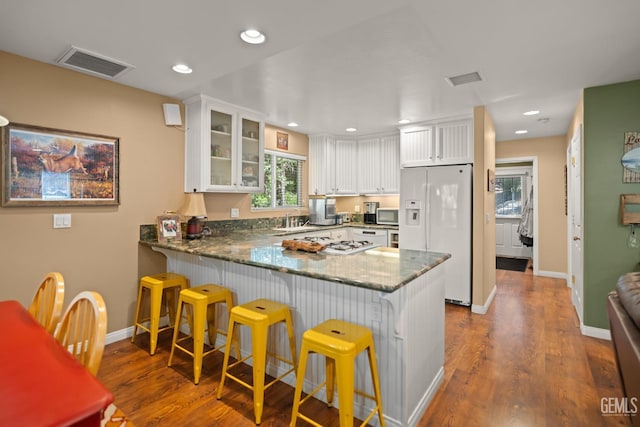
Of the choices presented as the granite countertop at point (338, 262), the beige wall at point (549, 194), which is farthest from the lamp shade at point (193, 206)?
the beige wall at point (549, 194)

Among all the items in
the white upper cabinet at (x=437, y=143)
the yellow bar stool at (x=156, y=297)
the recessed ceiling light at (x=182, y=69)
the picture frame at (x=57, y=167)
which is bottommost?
the yellow bar stool at (x=156, y=297)

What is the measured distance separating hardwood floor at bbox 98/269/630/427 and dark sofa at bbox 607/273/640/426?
614mm

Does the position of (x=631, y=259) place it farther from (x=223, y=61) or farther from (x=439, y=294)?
(x=223, y=61)

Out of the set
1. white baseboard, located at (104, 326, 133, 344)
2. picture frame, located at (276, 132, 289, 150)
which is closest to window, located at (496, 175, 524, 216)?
picture frame, located at (276, 132, 289, 150)

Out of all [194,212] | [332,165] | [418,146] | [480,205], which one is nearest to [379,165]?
[332,165]

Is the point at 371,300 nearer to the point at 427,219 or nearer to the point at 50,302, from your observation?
the point at 50,302

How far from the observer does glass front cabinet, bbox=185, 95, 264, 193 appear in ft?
11.2

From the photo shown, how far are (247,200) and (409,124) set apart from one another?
8.00ft

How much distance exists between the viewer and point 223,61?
8.30 feet

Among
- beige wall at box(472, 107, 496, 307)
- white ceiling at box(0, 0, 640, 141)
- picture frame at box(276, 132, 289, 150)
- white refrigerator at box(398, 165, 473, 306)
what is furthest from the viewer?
picture frame at box(276, 132, 289, 150)

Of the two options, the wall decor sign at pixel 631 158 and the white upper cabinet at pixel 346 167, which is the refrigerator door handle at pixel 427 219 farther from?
the wall decor sign at pixel 631 158

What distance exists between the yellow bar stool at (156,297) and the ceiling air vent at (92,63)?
5.87 ft

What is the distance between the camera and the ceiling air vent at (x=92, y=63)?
94.3 inches

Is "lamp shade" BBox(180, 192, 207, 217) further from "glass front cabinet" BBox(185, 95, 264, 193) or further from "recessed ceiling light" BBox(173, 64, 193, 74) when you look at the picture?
"recessed ceiling light" BBox(173, 64, 193, 74)
